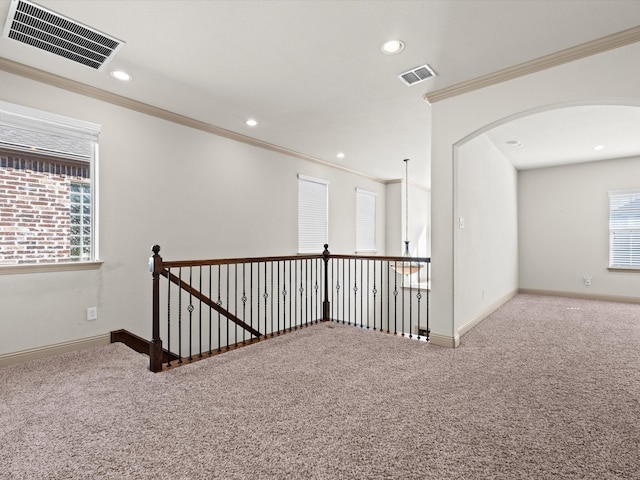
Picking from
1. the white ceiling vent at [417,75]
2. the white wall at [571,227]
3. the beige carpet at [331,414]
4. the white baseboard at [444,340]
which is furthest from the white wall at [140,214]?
the white wall at [571,227]

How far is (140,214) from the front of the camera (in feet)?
11.9

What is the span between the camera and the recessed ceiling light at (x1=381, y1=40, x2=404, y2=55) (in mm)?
2479

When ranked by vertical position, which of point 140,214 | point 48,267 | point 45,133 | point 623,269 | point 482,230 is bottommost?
point 623,269

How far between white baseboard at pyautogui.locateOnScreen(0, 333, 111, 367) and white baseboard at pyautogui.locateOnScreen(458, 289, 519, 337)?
153 inches

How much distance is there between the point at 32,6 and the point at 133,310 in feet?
9.05

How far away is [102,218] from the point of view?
131 inches

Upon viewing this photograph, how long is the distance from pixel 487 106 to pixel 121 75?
3486 millimetres

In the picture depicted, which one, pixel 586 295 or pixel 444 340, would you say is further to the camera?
pixel 586 295

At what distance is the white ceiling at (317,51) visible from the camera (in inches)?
84.0

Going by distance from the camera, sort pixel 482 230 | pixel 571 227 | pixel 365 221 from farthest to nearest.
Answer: pixel 365 221 → pixel 571 227 → pixel 482 230

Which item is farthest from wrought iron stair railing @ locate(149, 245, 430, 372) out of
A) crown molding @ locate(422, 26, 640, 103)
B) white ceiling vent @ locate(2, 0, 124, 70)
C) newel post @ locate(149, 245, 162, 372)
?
crown molding @ locate(422, 26, 640, 103)

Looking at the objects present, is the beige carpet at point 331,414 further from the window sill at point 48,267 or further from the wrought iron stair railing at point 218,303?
the window sill at point 48,267

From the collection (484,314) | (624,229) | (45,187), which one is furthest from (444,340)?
(624,229)

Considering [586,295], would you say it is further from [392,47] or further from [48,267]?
[48,267]
